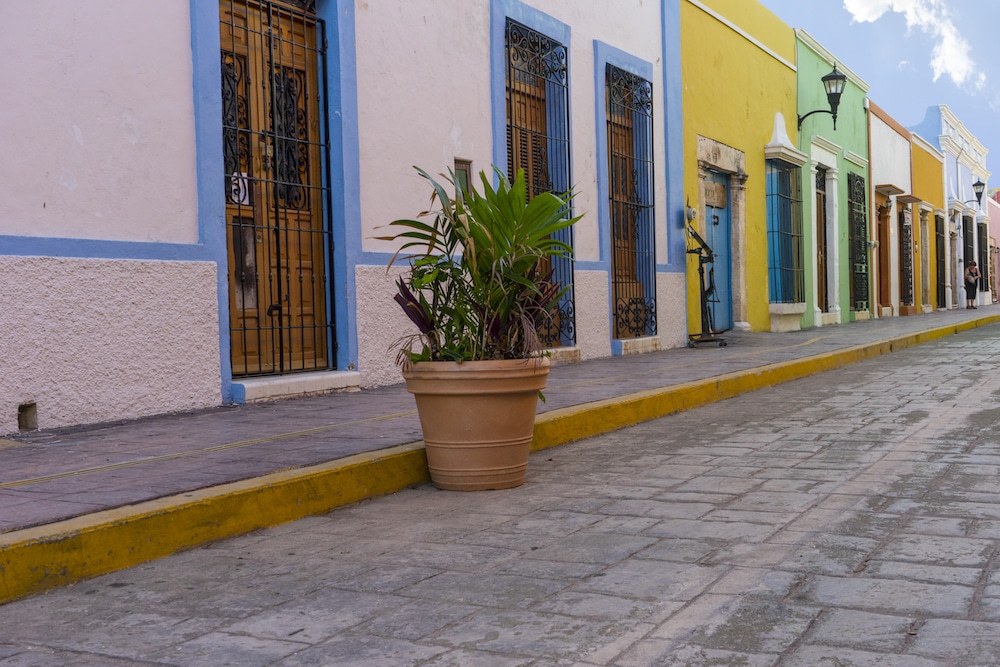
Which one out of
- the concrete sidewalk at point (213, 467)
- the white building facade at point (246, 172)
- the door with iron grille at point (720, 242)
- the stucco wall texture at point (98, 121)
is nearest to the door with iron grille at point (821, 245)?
the door with iron grille at point (720, 242)

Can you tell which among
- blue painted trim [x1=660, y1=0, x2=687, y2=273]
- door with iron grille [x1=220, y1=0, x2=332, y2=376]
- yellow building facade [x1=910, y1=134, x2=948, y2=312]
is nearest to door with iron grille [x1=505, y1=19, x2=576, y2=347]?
blue painted trim [x1=660, y1=0, x2=687, y2=273]

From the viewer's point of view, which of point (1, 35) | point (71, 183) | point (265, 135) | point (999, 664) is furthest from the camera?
point (265, 135)

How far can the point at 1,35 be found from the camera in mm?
6031

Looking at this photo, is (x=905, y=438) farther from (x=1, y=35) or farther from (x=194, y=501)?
(x=1, y=35)

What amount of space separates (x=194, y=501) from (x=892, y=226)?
27074 millimetres

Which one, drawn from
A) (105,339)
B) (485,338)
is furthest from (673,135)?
(485,338)

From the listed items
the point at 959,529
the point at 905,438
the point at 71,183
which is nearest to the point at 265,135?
the point at 71,183

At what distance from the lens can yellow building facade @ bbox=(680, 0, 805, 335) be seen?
49.9 feet

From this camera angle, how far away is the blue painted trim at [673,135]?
46.3 feet

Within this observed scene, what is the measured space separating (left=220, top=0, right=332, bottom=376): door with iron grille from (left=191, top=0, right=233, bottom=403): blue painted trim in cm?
23

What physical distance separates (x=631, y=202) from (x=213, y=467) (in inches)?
358

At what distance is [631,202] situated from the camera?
13344mm

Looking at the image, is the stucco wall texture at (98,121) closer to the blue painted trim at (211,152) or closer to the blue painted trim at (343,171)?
the blue painted trim at (211,152)

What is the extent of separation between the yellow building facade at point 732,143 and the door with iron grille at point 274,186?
6893 millimetres
